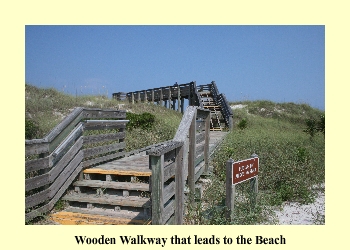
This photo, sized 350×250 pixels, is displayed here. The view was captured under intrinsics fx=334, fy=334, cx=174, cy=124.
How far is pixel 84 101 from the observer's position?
57.7 ft

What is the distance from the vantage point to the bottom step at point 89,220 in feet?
15.6

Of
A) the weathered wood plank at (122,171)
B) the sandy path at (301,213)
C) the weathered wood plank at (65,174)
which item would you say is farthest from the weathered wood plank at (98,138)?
the sandy path at (301,213)

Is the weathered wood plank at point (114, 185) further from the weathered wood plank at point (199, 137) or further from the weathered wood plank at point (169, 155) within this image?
the weathered wood plank at point (199, 137)

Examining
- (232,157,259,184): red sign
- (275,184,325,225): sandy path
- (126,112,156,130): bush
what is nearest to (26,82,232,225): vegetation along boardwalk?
(232,157,259,184): red sign

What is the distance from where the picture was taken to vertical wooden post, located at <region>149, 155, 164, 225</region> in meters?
3.76

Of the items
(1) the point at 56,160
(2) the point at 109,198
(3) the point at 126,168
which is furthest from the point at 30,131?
(2) the point at 109,198

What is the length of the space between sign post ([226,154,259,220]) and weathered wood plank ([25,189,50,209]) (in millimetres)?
2705

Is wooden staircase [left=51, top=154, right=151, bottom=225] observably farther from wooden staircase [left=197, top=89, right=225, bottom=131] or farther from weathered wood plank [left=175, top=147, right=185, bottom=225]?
wooden staircase [left=197, top=89, right=225, bottom=131]

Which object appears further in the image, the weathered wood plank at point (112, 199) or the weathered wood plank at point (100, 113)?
the weathered wood plank at point (100, 113)

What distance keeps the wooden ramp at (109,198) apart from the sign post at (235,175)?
1.17 m

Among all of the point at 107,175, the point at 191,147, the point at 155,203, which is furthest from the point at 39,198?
the point at 191,147

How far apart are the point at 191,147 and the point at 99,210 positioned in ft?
6.03

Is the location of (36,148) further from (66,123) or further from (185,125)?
(185,125)

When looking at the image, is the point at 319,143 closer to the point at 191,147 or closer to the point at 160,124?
the point at 160,124
